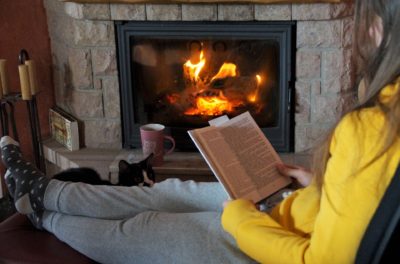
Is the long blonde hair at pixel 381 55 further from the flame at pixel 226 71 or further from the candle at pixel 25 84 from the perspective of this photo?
the candle at pixel 25 84

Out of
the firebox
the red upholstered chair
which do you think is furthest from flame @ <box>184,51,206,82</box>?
the red upholstered chair

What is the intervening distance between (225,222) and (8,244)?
54cm

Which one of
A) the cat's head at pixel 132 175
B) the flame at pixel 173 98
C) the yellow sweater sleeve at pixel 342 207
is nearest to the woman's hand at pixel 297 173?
the yellow sweater sleeve at pixel 342 207

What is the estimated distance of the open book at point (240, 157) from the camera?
4.81ft

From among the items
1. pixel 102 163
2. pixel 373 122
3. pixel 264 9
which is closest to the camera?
pixel 373 122

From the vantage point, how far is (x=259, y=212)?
1295mm

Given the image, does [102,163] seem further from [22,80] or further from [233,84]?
[233,84]

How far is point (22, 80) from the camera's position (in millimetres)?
2275

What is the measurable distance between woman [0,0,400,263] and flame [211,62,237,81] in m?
0.90

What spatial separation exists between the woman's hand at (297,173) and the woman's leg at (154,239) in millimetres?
242

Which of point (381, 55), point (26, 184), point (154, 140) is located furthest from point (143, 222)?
point (154, 140)

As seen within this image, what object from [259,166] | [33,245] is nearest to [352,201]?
[259,166]

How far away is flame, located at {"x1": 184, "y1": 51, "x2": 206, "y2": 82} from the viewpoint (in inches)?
95.9

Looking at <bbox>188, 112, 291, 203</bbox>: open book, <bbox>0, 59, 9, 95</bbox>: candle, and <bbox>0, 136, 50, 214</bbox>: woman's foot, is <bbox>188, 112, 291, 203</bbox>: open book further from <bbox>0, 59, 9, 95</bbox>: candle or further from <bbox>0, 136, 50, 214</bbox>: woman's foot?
<bbox>0, 59, 9, 95</bbox>: candle
